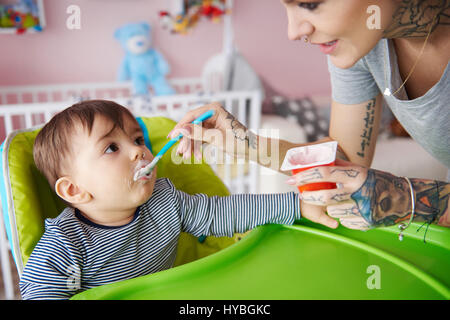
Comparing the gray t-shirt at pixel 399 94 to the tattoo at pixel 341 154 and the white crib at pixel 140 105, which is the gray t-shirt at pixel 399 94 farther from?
the white crib at pixel 140 105

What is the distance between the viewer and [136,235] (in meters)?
0.89

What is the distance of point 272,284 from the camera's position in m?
0.70

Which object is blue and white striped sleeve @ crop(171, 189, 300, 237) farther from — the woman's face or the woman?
the woman's face

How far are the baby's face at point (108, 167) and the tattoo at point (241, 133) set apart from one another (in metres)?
0.19

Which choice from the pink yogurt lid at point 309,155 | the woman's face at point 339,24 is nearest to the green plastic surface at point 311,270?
the pink yogurt lid at point 309,155

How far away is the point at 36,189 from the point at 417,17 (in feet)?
2.65

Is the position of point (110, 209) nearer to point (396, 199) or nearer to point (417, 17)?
point (396, 199)

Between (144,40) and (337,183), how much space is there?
2.07m

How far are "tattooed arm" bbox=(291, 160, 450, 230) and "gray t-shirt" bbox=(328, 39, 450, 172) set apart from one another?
16 cm

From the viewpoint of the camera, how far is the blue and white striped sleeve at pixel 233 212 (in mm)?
891

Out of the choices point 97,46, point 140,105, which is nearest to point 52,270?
point 140,105

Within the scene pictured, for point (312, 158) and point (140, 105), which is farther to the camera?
point (140, 105)

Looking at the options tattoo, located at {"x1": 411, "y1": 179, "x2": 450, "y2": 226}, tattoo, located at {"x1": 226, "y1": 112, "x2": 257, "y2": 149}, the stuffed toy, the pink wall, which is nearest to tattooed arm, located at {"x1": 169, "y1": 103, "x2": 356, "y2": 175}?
tattoo, located at {"x1": 226, "y1": 112, "x2": 257, "y2": 149}
